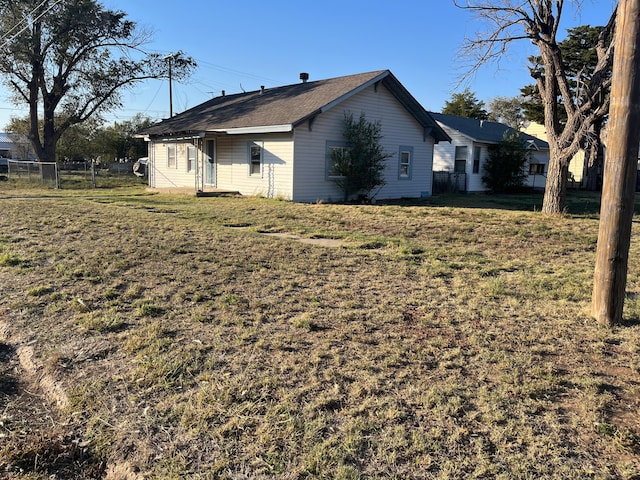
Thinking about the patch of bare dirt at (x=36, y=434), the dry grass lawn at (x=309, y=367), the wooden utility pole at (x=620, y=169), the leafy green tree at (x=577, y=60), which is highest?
the leafy green tree at (x=577, y=60)

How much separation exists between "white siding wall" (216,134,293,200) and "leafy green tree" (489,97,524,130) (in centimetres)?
5348

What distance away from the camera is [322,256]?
709cm

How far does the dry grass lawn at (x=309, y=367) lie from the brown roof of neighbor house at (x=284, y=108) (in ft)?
32.0

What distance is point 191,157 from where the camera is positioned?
A: 2066cm

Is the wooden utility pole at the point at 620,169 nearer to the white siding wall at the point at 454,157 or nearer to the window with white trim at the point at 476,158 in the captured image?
the white siding wall at the point at 454,157

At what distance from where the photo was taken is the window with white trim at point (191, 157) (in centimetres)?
2042

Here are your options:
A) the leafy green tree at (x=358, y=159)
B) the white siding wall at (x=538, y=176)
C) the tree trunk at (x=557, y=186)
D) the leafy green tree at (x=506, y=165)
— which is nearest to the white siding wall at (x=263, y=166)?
the leafy green tree at (x=358, y=159)

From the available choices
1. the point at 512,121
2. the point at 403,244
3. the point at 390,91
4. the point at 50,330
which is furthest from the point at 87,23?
the point at 512,121

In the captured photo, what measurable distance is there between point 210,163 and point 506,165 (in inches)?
573

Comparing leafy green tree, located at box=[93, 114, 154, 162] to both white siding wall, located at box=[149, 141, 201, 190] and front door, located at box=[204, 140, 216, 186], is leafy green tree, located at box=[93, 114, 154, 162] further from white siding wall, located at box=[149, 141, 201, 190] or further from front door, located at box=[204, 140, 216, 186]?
front door, located at box=[204, 140, 216, 186]

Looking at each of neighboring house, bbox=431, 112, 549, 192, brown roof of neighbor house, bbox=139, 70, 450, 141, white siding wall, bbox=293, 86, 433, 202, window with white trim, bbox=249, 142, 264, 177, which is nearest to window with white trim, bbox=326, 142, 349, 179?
white siding wall, bbox=293, 86, 433, 202

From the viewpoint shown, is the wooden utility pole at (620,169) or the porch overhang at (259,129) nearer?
the wooden utility pole at (620,169)

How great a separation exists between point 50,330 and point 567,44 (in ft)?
123

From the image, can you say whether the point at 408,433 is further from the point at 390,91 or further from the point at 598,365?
the point at 390,91
